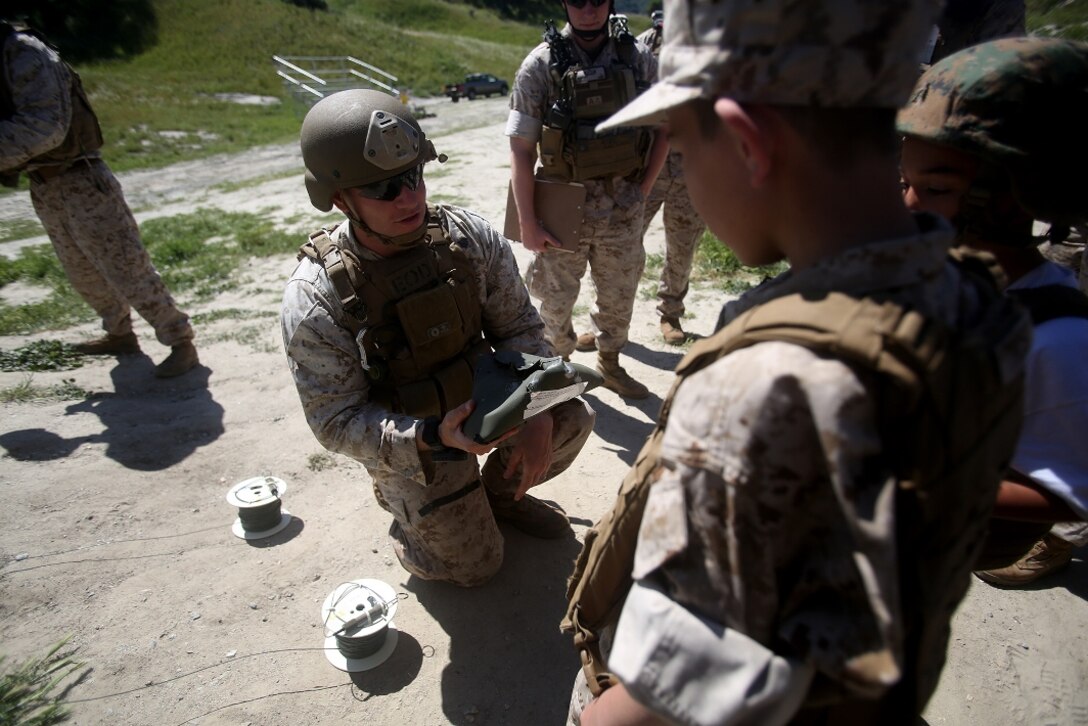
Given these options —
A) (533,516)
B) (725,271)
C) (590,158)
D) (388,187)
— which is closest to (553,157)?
(590,158)

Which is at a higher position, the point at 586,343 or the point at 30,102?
the point at 30,102

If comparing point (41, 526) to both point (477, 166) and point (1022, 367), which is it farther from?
point (477, 166)

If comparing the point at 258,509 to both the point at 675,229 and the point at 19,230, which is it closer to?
the point at 675,229

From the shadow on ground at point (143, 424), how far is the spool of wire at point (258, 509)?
102 centimetres

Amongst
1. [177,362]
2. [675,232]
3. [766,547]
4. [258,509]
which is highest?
[766,547]

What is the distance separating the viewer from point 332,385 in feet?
8.30

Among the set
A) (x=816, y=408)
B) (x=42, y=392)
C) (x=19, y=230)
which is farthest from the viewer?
(x=19, y=230)

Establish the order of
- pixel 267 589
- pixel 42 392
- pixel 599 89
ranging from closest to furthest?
pixel 267 589, pixel 599 89, pixel 42 392

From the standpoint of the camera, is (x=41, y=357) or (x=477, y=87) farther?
(x=477, y=87)

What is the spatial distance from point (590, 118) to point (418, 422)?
2.31 meters

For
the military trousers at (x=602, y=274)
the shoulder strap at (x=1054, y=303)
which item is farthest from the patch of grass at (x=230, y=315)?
the shoulder strap at (x=1054, y=303)

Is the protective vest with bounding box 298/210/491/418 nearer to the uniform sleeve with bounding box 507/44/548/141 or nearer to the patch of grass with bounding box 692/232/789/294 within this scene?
the uniform sleeve with bounding box 507/44/548/141

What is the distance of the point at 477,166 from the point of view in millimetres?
11883

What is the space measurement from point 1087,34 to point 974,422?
18.8 metres
